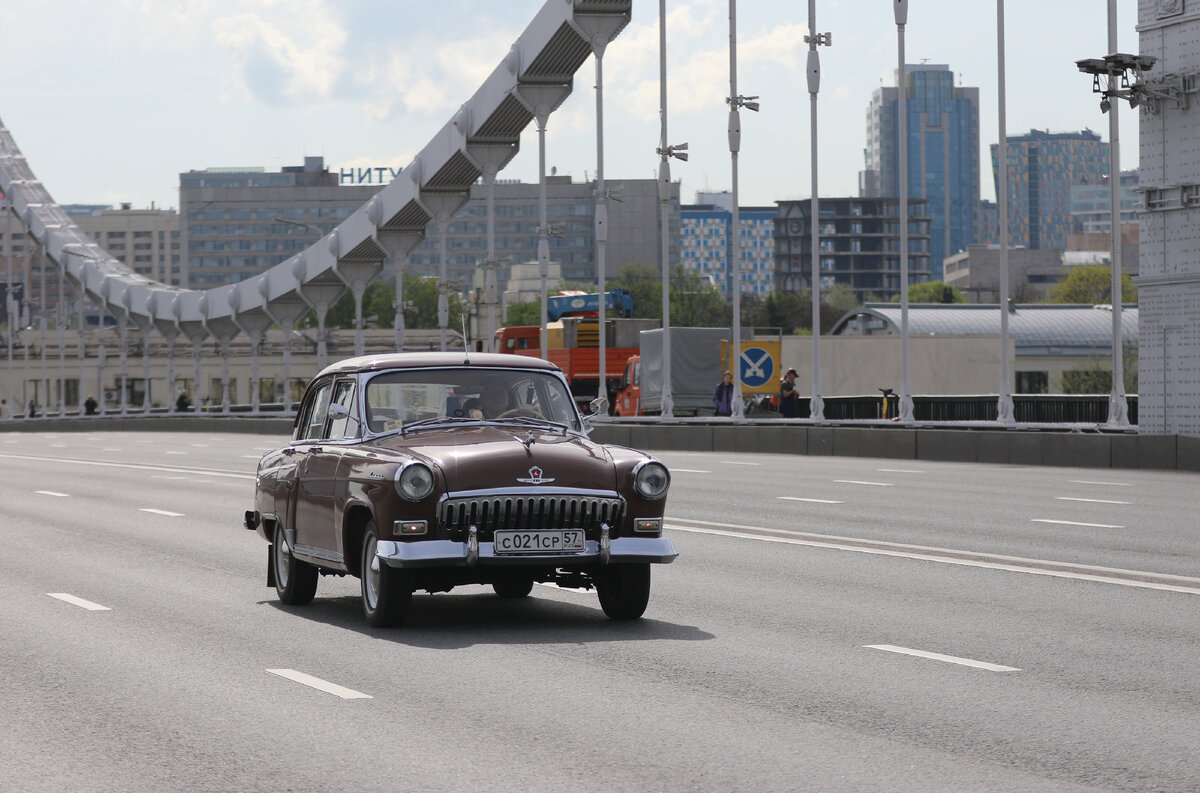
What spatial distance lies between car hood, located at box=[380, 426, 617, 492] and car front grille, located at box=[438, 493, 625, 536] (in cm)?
7

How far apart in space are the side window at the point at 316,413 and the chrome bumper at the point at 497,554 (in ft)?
6.63

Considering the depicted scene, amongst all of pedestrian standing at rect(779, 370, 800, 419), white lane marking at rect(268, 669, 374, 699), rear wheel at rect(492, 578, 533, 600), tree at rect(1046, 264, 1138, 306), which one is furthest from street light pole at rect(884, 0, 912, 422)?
tree at rect(1046, 264, 1138, 306)

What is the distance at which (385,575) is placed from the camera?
1069 centimetres

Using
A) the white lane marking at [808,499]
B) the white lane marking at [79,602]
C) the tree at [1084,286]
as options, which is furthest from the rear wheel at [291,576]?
the tree at [1084,286]

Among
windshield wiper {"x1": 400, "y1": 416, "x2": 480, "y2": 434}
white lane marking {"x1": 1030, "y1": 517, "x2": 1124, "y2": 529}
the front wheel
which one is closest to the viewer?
the front wheel

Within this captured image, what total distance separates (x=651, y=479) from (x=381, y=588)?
165cm

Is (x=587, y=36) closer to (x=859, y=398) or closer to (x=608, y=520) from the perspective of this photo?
(x=859, y=398)

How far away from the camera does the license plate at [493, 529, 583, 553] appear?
10.4m

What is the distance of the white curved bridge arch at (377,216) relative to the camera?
5225cm

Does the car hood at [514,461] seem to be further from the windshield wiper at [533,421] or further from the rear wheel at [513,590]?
the rear wheel at [513,590]

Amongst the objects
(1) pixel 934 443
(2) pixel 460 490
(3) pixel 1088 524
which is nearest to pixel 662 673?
(2) pixel 460 490

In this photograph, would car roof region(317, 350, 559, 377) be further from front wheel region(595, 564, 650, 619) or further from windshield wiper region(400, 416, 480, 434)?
front wheel region(595, 564, 650, 619)

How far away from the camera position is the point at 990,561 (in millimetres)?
14500

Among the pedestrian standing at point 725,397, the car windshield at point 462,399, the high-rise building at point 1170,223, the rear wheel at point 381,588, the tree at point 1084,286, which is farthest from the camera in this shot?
the tree at point 1084,286
